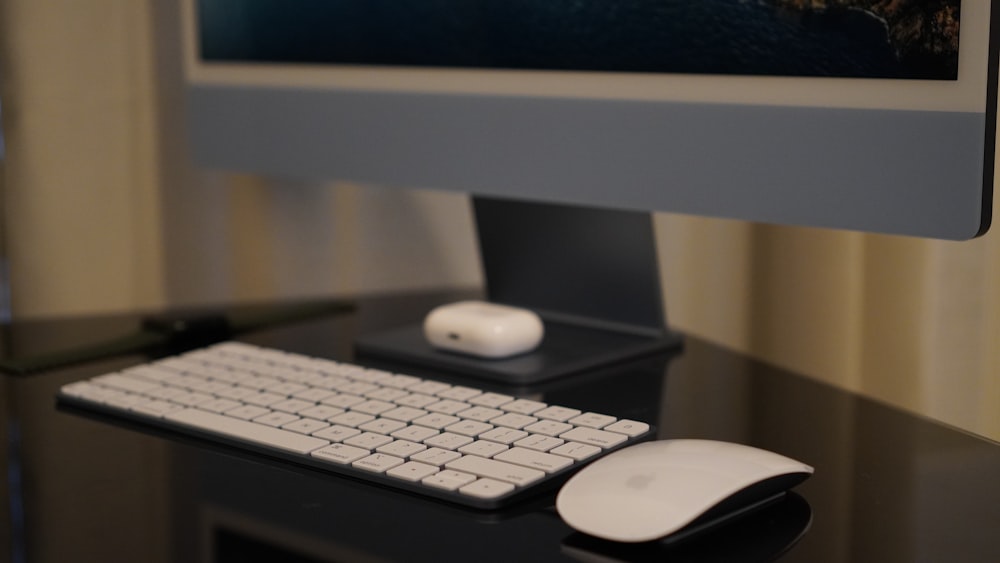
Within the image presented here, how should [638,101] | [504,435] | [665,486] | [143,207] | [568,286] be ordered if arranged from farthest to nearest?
[143,207], [568,286], [638,101], [504,435], [665,486]

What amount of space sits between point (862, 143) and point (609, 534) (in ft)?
0.81

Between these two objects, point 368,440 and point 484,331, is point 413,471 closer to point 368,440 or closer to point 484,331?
point 368,440

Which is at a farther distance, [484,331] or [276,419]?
[484,331]

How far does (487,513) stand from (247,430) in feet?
0.50

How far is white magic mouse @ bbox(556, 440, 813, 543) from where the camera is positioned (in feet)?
1.40

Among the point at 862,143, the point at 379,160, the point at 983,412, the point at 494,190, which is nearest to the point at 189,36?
the point at 379,160

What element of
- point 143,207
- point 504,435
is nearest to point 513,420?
point 504,435

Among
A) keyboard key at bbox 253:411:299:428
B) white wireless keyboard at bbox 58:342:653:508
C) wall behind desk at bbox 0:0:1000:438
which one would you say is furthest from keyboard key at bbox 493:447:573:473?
wall behind desk at bbox 0:0:1000:438

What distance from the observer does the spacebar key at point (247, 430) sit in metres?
0.54

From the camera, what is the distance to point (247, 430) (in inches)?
22.5

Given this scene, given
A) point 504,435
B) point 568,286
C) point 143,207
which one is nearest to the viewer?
point 504,435

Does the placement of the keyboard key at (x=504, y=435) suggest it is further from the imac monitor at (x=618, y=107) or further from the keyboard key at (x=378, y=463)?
the imac monitor at (x=618, y=107)

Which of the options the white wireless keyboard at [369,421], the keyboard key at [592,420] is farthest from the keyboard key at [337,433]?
the keyboard key at [592,420]

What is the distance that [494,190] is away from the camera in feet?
2.42
